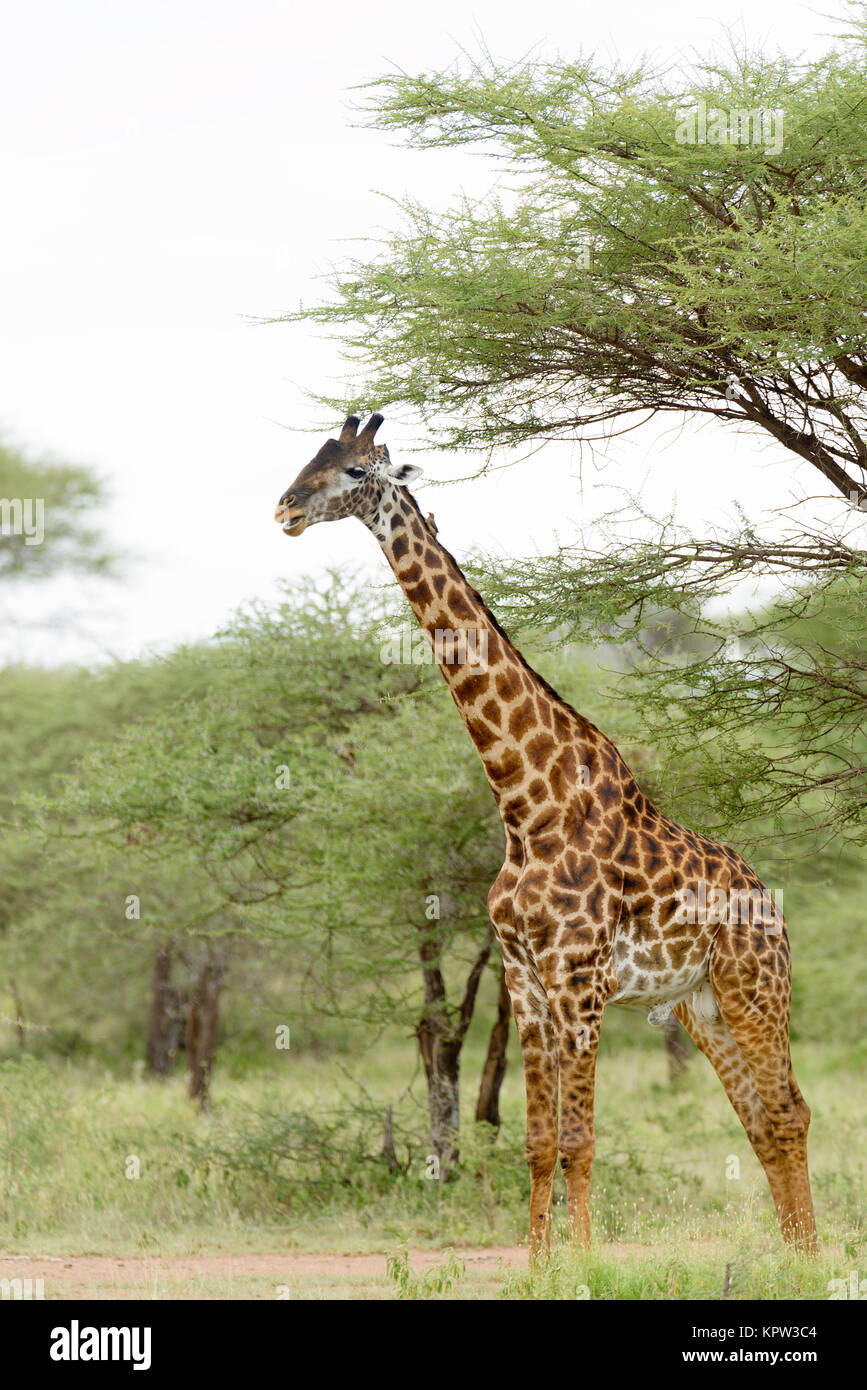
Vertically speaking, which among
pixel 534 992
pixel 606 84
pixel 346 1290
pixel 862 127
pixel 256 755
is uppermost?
pixel 606 84

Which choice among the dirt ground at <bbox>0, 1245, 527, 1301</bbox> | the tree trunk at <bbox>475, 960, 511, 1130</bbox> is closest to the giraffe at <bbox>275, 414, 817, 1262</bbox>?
the dirt ground at <bbox>0, 1245, 527, 1301</bbox>

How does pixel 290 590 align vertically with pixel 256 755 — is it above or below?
above

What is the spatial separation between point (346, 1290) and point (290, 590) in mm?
7922

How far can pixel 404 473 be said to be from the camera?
7.86m

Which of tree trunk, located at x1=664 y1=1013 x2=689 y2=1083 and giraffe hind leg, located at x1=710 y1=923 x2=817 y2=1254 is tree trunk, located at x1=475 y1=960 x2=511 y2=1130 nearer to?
giraffe hind leg, located at x1=710 y1=923 x2=817 y2=1254

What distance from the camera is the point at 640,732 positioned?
11148 mm

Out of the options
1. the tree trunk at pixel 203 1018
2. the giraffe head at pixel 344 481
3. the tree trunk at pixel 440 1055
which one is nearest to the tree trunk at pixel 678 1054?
the tree trunk at pixel 203 1018

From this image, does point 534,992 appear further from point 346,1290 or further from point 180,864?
point 180,864

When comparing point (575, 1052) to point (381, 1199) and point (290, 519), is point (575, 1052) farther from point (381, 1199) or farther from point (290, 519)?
point (381, 1199)

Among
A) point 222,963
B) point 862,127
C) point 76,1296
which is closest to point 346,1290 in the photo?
point 76,1296

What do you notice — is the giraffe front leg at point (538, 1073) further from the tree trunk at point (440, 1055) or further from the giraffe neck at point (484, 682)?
the tree trunk at point (440, 1055)

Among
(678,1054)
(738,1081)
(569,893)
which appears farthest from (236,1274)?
(678,1054)

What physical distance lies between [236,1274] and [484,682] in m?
4.23

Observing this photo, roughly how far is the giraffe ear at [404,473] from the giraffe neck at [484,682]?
7 cm
